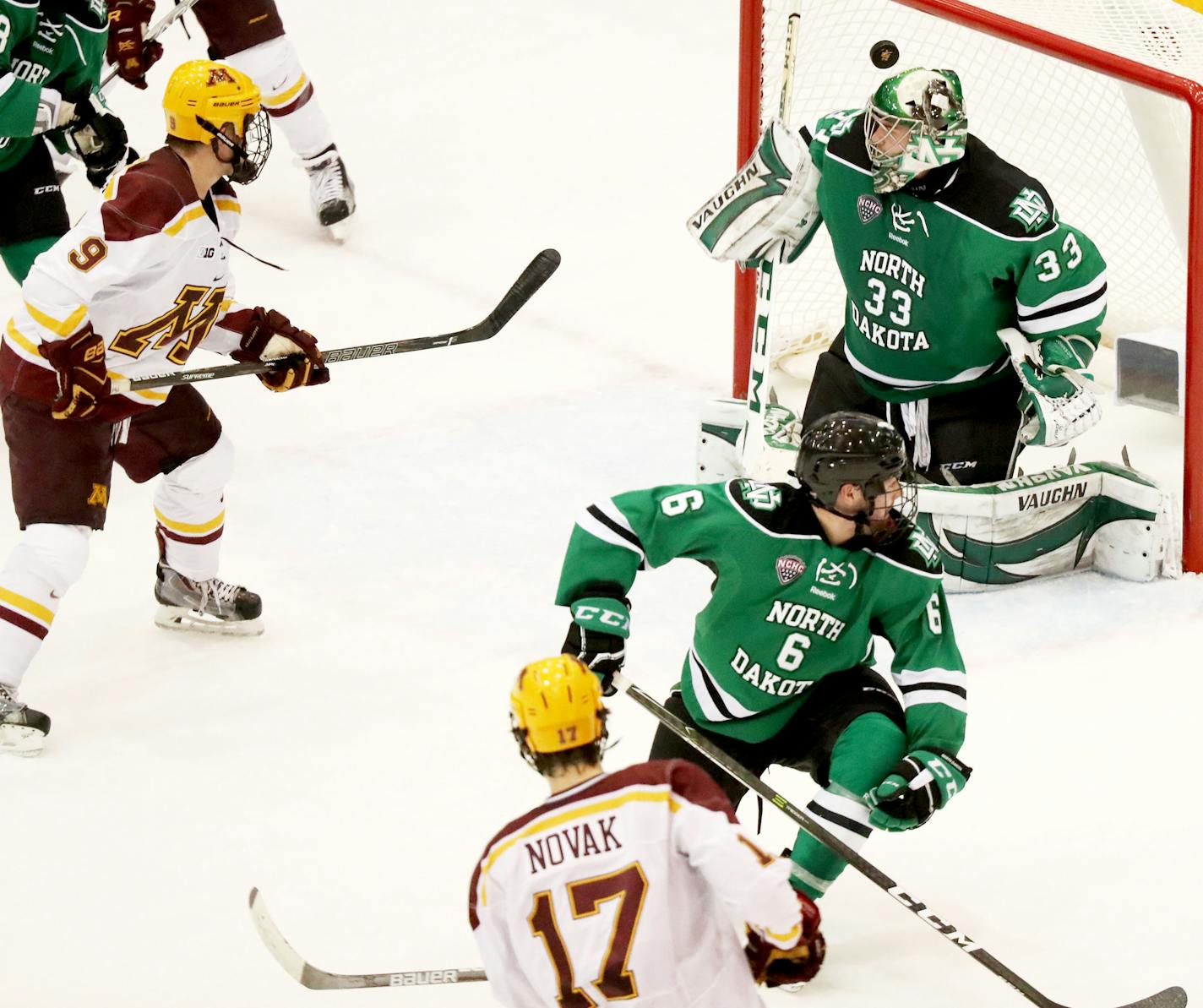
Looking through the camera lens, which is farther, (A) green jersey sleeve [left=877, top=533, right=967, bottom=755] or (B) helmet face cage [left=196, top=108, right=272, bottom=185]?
(B) helmet face cage [left=196, top=108, right=272, bottom=185]

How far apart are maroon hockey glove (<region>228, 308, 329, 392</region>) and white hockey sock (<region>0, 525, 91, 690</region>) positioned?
51 centimetres

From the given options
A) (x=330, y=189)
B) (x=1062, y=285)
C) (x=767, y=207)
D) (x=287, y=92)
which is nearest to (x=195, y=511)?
(x=767, y=207)

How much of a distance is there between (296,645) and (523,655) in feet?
1.58

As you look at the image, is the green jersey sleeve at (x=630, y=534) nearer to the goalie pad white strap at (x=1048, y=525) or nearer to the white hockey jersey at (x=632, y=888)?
the white hockey jersey at (x=632, y=888)

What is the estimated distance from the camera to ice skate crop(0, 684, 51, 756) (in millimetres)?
3541

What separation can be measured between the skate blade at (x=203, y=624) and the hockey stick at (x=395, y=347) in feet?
1.72

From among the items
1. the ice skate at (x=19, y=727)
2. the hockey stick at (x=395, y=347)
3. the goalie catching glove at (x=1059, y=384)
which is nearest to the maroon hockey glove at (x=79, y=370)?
the hockey stick at (x=395, y=347)

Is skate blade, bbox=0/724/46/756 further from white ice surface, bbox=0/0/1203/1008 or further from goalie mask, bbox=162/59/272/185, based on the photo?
goalie mask, bbox=162/59/272/185

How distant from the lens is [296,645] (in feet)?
13.2

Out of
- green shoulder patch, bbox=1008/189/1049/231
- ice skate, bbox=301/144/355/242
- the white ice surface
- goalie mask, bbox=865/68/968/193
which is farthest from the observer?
ice skate, bbox=301/144/355/242

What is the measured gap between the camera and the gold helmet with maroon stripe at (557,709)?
6.95 feet

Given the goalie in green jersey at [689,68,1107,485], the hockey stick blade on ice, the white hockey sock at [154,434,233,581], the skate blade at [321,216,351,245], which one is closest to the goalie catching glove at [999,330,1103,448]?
the goalie in green jersey at [689,68,1107,485]

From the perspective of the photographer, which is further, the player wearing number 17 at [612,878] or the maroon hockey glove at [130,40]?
the maroon hockey glove at [130,40]

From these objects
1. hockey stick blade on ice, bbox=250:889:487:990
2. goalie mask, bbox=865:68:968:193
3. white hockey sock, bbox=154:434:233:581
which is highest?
goalie mask, bbox=865:68:968:193
